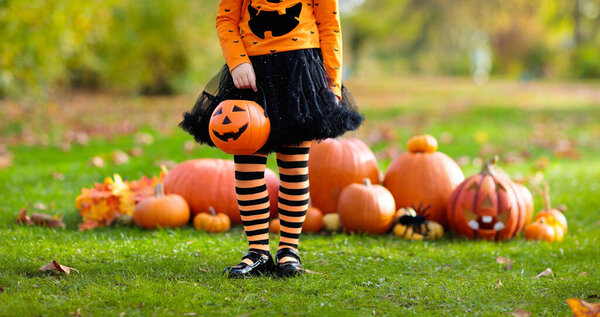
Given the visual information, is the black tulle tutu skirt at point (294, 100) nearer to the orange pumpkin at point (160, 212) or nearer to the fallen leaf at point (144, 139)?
the orange pumpkin at point (160, 212)

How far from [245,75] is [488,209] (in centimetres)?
201

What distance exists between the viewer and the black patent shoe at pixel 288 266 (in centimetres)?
290

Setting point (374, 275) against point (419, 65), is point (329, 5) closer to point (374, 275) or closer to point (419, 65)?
point (374, 275)

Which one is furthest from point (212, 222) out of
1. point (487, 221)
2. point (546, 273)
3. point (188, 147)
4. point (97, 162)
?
point (188, 147)

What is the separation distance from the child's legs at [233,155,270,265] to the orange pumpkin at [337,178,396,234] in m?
1.08

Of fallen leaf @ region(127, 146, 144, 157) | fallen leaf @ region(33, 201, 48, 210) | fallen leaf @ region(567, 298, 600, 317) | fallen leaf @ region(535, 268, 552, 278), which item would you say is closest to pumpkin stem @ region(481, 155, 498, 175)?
fallen leaf @ region(535, 268, 552, 278)

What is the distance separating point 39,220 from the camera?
3.86 m

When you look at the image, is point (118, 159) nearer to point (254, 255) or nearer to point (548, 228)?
point (254, 255)

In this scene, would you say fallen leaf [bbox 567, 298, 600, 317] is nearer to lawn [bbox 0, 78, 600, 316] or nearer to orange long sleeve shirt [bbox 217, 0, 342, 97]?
lawn [bbox 0, 78, 600, 316]

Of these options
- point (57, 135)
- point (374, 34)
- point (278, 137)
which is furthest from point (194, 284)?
point (374, 34)

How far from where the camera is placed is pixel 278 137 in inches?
108

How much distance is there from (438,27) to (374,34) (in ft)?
10.1

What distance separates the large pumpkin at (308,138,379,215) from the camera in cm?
424

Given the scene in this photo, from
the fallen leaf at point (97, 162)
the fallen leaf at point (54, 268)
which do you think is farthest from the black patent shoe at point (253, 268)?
the fallen leaf at point (97, 162)
